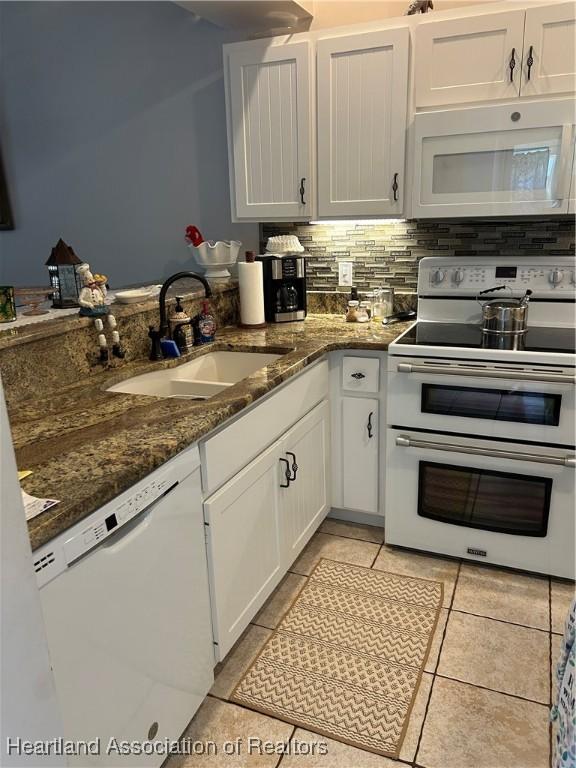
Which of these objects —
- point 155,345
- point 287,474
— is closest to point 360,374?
point 287,474

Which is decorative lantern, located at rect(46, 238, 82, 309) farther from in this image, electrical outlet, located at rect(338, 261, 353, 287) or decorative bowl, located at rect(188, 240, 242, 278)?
electrical outlet, located at rect(338, 261, 353, 287)

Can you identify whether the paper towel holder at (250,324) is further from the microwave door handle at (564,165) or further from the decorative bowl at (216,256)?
the microwave door handle at (564,165)

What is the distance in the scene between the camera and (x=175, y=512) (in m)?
1.40

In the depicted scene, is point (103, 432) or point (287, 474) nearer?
point (103, 432)

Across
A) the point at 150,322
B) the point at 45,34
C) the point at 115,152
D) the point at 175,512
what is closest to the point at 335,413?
the point at 150,322

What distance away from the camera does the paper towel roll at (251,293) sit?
104 inches

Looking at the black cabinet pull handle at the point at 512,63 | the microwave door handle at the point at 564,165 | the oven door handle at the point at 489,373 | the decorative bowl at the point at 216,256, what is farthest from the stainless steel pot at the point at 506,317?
the decorative bowl at the point at 216,256

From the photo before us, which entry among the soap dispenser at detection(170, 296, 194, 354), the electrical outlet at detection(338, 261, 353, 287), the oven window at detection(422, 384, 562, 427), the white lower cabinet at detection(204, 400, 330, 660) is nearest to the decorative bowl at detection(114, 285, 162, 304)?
the soap dispenser at detection(170, 296, 194, 354)

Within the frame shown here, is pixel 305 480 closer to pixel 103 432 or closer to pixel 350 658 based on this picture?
pixel 350 658

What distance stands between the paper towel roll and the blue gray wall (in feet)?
1.63

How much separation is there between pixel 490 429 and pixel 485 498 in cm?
30

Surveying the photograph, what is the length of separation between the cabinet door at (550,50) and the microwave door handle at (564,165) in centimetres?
17

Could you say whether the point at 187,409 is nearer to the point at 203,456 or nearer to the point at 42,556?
the point at 203,456

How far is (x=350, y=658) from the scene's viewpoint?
1.91m
